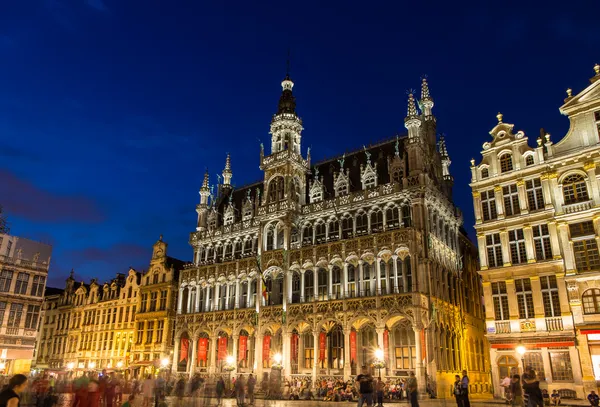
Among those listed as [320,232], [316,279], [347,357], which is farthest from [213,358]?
[320,232]

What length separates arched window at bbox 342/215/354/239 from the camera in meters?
48.4

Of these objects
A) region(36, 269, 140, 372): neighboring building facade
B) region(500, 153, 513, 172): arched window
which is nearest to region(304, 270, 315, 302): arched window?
region(500, 153, 513, 172): arched window

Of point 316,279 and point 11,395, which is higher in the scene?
point 316,279

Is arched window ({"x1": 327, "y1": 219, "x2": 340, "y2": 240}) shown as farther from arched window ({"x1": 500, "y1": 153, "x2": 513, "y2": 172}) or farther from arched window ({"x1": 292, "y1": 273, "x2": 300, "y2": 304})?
arched window ({"x1": 500, "y1": 153, "x2": 513, "y2": 172})

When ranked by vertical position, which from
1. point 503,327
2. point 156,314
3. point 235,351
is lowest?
point 235,351

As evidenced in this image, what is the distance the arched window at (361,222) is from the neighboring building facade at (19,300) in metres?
40.8

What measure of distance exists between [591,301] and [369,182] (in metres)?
22.9

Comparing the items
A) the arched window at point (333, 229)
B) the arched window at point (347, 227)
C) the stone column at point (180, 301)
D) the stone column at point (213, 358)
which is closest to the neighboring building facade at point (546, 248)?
the arched window at point (347, 227)

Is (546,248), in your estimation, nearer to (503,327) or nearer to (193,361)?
(503,327)

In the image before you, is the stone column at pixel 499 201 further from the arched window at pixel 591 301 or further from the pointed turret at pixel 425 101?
the pointed turret at pixel 425 101

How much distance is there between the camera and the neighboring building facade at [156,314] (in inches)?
2409

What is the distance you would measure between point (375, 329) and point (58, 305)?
194 ft

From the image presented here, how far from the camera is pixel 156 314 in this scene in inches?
2490

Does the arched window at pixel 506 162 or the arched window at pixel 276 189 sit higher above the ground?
the arched window at pixel 276 189
